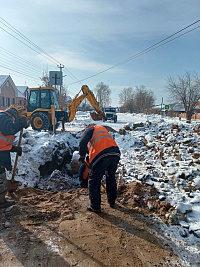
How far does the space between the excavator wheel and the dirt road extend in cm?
668

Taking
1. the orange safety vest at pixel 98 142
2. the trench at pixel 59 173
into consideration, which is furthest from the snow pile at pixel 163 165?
the orange safety vest at pixel 98 142

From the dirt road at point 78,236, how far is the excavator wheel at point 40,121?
6.68 metres

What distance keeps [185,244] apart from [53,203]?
235cm

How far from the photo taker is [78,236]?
2.81 m

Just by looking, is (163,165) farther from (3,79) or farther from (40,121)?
(3,79)

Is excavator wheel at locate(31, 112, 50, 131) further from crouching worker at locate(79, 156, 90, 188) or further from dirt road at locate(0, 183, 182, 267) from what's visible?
crouching worker at locate(79, 156, 90, 188)

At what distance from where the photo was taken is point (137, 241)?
2803 millimetres

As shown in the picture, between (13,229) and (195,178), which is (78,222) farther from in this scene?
(195,178)

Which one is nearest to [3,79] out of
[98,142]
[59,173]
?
[59,173]

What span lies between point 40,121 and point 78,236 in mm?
8355

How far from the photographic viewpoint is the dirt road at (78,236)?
2389 millimetres

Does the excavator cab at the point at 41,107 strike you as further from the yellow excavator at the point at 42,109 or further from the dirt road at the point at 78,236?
the dirt road at the point at 78,236

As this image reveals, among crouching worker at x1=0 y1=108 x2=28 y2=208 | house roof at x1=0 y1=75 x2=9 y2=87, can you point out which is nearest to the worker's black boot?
crouching worker at x1=0 y1=108 x2=28 y2=208

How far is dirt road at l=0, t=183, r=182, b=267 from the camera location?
2.39 metres
